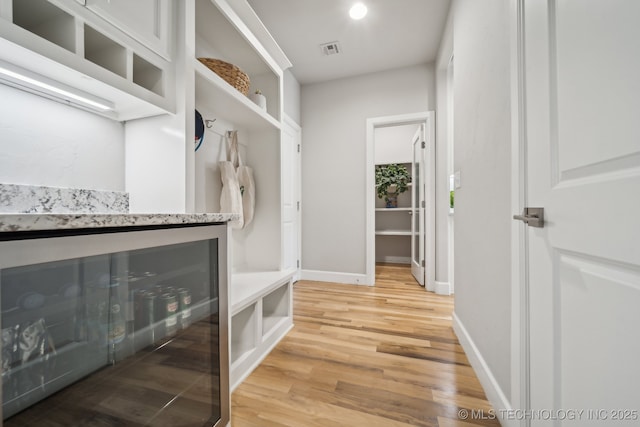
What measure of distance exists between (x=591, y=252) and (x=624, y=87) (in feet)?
1.13

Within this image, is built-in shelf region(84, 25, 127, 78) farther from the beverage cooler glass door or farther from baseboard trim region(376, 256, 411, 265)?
baseboard trim region(376, 256, 411, 265)

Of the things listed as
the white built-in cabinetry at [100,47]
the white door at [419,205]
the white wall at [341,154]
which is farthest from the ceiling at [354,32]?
the white built-in cabinetry at [100,47]

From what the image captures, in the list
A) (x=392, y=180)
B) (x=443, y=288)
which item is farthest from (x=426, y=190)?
(x=392, y=180)

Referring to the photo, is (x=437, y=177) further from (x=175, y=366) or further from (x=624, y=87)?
(x=175, y=366)

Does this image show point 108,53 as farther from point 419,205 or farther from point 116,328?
point 419,205

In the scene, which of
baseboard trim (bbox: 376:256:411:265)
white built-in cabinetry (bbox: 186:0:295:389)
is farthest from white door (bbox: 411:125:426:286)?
white built-in cabinetry (bbox: 186:0:295:389)

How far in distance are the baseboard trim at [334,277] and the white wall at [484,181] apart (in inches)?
54.7

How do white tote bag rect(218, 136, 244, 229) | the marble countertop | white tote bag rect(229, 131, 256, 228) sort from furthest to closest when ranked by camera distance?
white tote bag rect(229, 131, 256, 228) → white tote bag rect(218, 136, 244, 229) → the marble countertop

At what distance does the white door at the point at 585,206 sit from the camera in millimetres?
477

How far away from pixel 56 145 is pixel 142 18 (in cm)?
60

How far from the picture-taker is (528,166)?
0.86 metres

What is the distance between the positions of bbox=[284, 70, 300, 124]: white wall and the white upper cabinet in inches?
75.8

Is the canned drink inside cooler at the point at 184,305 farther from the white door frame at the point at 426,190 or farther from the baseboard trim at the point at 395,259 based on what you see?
the baseboard trim at the point at 395,259

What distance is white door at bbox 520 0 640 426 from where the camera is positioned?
0.48m
